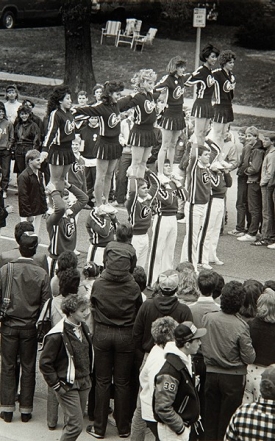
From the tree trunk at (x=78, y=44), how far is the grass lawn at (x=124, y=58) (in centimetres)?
193

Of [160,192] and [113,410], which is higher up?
[160,192]

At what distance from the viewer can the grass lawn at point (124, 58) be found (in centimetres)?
2570

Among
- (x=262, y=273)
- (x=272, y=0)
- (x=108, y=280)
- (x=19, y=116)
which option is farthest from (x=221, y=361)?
(x=272, y=0)

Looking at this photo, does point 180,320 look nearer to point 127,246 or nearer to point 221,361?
point 221,361

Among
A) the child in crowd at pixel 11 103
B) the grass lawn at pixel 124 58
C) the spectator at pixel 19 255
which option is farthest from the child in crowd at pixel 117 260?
the grass lawn at pixel 124 58

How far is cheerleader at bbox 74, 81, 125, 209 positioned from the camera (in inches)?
522

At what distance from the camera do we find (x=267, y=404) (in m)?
6.70

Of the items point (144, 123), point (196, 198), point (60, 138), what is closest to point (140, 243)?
point (196, 198)

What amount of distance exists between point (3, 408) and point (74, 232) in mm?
3319

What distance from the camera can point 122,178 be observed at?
53.6 feet

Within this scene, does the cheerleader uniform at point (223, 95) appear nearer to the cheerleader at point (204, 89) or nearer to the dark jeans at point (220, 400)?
the cheerleader at point (204, 89)

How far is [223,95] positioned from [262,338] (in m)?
7.45

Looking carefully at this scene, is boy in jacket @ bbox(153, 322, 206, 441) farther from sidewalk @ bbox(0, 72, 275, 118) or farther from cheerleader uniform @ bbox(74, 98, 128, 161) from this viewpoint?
sidewalk @ bbox(0, 72, 275, 118)

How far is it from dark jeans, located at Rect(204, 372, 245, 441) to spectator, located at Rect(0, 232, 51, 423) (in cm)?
183
